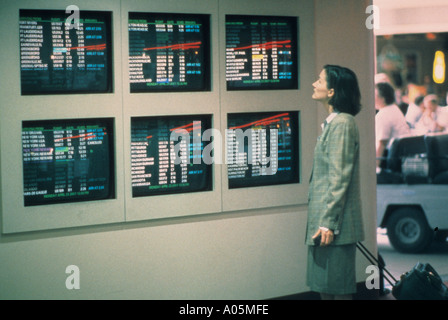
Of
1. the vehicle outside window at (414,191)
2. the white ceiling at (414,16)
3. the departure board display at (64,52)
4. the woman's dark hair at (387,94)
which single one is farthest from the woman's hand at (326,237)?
the white ceiling at (414,16)

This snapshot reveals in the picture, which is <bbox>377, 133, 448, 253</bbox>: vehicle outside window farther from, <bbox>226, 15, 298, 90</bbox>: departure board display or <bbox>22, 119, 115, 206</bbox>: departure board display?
<bbox>22, 119, 115, 206</bbox>: departure board display

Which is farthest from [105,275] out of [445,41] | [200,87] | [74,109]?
[445,41]

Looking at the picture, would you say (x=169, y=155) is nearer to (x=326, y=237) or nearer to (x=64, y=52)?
(x=64, y=52)

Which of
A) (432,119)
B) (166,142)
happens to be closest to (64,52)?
(166,142)

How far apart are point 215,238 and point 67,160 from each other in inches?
49.6

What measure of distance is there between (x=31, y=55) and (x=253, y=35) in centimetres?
173

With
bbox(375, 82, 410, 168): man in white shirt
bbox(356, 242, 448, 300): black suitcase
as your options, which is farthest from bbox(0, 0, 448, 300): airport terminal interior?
bbox(375, 82, 410, 168): man in white shirt

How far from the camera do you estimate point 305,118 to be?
17.8ft

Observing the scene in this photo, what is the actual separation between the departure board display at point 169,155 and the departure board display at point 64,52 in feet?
1.45

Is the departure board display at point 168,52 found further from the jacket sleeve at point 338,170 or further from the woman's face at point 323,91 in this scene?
the jacket sleeve at point 338,170

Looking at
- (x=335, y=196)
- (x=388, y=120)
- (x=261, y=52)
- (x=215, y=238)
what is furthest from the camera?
(x=388, y=120)

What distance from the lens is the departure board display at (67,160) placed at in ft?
14.4

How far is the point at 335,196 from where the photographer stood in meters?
4.09

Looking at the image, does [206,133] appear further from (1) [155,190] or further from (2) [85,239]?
(2) [85,239]
